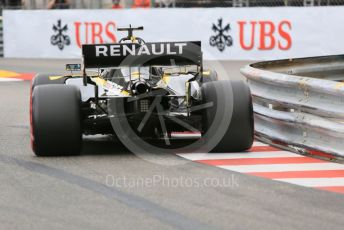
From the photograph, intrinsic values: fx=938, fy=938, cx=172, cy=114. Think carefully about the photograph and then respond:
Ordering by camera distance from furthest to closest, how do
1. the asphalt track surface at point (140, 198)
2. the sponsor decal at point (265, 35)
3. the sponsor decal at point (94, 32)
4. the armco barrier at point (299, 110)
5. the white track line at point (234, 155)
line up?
the sponsor decal at point (94, 32), the sponsor decal at point (265, 35), the white track line at point (234, 155), the armco barrier at point (299, 110), the asphalt track surface at point (140, 198)

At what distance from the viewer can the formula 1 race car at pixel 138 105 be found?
938cm

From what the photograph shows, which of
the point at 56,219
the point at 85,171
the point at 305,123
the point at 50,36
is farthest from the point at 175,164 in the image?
the point at 50,36

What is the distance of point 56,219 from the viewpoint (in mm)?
6531

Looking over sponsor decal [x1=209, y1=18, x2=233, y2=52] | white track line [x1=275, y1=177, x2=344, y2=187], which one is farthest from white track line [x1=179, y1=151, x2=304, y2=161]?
sponsor decal [x1=209, y1=18, x2=233, y2=52]

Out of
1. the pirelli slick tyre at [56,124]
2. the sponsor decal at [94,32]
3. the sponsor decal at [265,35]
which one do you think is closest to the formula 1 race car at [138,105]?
the pirelli slick tyre at [56,124]

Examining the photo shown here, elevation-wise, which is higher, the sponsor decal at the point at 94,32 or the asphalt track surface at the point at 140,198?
the asphalt track surface at the point at 140,198

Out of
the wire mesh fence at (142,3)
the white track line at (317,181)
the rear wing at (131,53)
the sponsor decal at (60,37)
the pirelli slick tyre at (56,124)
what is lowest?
the sponsor decal at (60,37)

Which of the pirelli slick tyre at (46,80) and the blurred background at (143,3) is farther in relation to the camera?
the blurred background at (143,3)

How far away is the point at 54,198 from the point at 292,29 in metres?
17.1

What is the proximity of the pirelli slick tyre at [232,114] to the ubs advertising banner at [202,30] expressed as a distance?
45.4 ft

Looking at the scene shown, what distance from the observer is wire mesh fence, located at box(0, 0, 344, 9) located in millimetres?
23969

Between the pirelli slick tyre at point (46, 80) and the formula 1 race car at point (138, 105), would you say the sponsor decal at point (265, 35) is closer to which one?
the pirelli slick tyre at point (46, 80)

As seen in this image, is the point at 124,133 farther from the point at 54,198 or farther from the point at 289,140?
the point at 54,198

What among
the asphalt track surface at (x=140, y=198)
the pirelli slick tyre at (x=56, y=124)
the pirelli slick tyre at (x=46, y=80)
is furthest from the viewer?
the pirelli slick tyre at (x=46, y=80)
